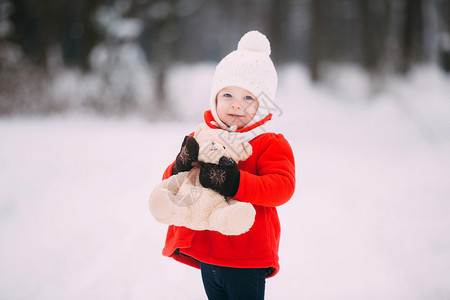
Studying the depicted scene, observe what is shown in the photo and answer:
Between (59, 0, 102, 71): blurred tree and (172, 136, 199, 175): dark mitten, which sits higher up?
(59, 0, 102, 71): blurred tree

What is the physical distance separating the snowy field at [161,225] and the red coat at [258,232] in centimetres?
84

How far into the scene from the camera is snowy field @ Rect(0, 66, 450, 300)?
8.43ft

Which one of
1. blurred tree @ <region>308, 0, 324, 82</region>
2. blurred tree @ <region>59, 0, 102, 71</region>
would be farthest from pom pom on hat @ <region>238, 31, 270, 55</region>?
blurred tree @ <region>59, 0, 102, 71</region>

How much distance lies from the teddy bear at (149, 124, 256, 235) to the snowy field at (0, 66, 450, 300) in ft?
3.10

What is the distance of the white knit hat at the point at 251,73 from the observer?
153 centimetres

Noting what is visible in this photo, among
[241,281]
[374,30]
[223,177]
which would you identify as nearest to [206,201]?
[223,177]

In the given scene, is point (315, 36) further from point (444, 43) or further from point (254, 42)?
point (254, 42)

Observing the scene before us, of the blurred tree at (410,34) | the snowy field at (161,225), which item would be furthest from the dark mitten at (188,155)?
the blurred tree at (410,34)

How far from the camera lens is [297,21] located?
21.3 metres

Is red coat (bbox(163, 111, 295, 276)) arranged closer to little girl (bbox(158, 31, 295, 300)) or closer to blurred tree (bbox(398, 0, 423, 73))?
little girl (bbox(158, 31, 295, 300))

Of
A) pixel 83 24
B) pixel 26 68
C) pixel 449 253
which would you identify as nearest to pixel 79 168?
pixel 449 253

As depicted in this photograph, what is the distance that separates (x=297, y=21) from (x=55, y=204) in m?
20.6

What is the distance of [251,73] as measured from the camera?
5.03ft

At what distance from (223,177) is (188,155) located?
0.18 metres
